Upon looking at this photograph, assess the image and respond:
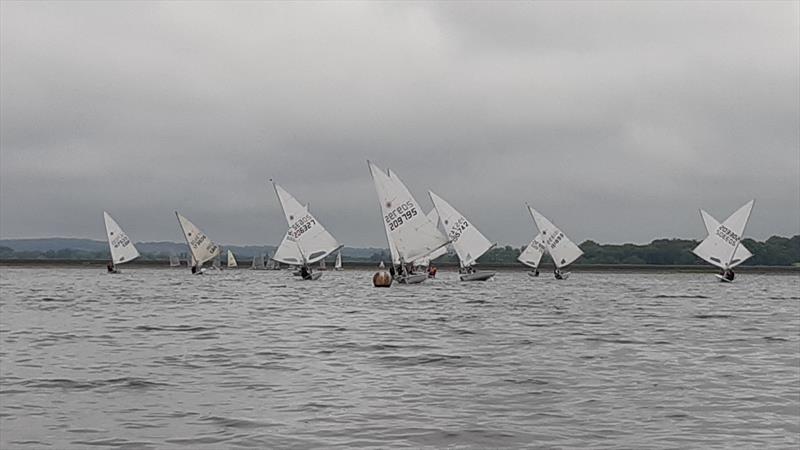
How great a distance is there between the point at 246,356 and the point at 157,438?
372 inches

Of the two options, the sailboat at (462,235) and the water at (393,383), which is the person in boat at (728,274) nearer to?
the sailboat at (462,235)

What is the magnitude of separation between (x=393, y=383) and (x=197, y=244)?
93.7 m

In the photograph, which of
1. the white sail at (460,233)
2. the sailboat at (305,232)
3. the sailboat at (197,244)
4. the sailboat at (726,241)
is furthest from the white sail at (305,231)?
the sailboat at (726,241)

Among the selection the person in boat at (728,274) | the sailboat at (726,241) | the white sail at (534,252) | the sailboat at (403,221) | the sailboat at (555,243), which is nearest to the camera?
the sailboat at (403,221)

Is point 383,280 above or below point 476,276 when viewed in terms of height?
below

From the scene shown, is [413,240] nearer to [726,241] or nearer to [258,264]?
[726,241]

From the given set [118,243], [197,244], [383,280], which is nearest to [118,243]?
[118,243]

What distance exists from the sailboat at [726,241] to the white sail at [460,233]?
25.2 meters

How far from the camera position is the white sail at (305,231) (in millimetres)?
83125

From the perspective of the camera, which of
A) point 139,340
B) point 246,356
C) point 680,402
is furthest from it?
point 139,340

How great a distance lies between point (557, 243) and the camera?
102m

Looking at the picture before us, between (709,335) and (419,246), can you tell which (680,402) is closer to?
(709,335)

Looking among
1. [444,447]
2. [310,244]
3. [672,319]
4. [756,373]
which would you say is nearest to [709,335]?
[672,319]

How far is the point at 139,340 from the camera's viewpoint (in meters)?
25.8
